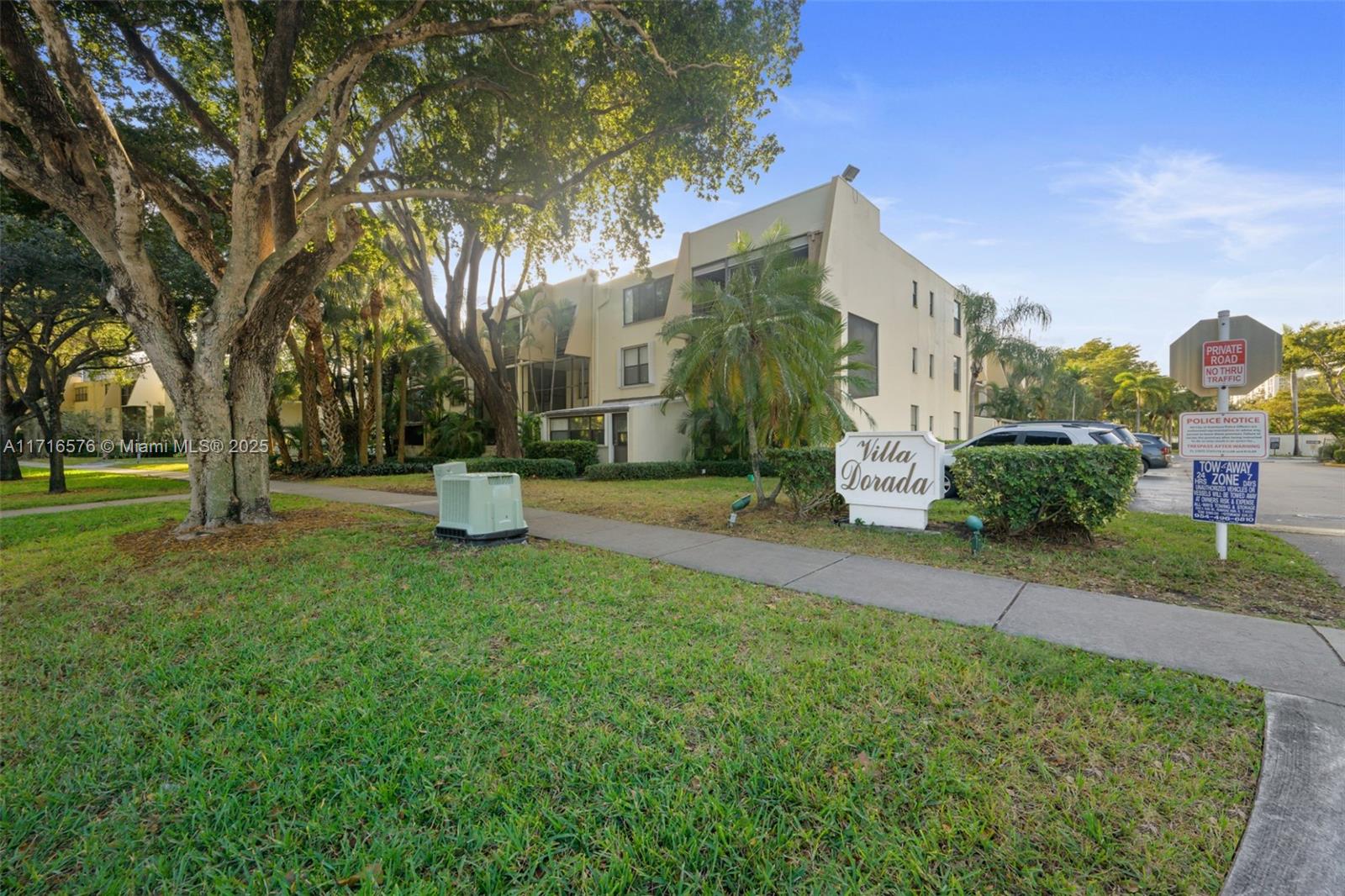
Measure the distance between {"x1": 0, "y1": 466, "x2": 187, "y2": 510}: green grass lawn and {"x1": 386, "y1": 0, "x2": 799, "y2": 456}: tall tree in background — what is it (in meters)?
10.4

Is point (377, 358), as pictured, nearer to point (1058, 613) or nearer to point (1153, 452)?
point (1058, 613)

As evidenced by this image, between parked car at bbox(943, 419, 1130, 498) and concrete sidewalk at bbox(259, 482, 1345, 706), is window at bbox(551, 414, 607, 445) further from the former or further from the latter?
concrete sidewalk at bbox(259, 482, 1345, 706)

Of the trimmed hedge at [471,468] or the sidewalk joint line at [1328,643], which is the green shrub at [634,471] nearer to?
the trimmed hedge at [471,468]

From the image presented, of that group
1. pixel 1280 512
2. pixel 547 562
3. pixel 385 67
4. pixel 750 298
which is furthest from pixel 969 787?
pixel 385 67

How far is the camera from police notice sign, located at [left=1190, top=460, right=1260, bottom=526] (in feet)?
18.7

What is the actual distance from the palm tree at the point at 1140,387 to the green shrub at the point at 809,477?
49550mm

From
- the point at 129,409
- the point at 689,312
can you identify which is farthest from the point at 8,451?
the point at 129,409

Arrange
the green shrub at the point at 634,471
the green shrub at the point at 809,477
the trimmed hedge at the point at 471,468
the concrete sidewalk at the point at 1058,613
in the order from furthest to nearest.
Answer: the green shrub at the point at 634,471
the trimmed hedge at the point at 471,468
the green shrub at the point at 809,477
the concrete sidewalk at the point at 1058,613

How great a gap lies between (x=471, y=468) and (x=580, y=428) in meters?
6.36

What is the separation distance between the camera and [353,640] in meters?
3.80

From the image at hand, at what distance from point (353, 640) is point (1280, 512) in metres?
14.6

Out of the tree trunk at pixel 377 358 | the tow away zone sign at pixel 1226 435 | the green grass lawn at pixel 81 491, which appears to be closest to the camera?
the tow away zone sign at pixel 1226 435

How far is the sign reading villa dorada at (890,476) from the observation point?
7242mm

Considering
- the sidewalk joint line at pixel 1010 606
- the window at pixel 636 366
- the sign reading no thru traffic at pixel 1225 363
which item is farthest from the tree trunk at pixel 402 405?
the sign reading no thru traffic at pixel 1225 363
